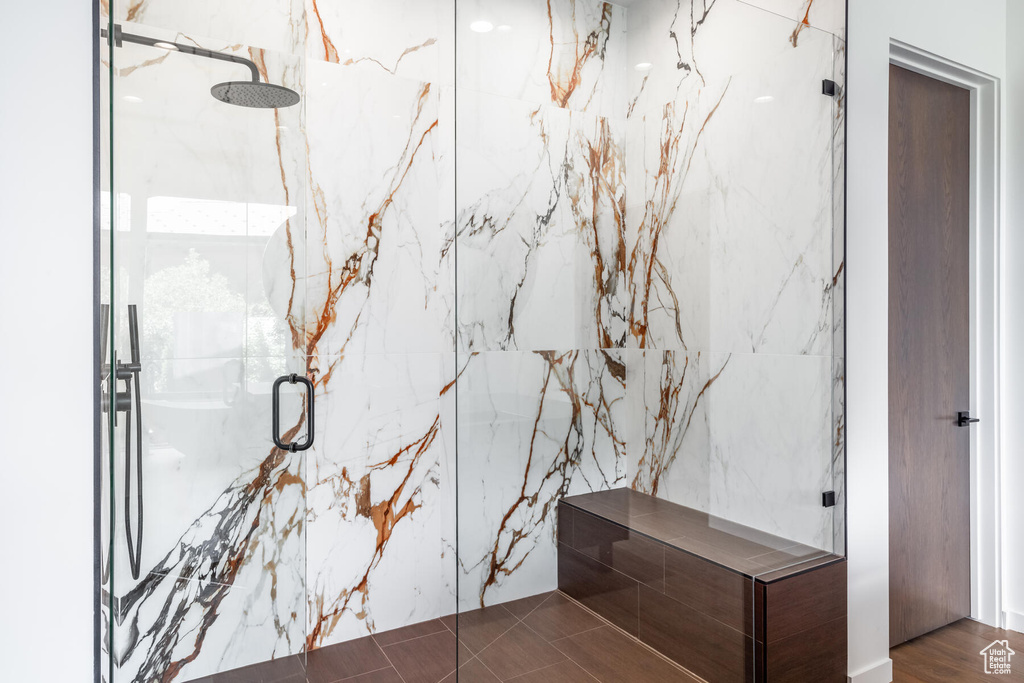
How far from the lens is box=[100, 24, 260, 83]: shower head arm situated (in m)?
1.00

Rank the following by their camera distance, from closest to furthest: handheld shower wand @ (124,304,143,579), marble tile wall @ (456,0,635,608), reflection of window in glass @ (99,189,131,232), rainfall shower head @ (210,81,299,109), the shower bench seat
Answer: reflection of window in glass @ (99,189,131,232) → handheld shower wand @ (124,304,143,579) → rainfall shower head @ (210,81,299,109) → marble tile wall @ (456,0,635,608) → the shower bench seat

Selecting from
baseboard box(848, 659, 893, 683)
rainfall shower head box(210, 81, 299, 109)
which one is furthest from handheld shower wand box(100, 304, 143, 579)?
baseboard box(848, 659, 893, 683)

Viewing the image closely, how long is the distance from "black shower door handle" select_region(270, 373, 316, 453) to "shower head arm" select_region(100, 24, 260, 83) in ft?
2.01

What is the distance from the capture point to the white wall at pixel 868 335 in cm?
198

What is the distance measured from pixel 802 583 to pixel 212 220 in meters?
1.87

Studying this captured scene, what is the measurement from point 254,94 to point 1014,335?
9.32 ft

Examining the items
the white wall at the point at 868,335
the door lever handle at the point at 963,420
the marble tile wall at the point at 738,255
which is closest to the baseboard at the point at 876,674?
the white wall at the point at 868,335

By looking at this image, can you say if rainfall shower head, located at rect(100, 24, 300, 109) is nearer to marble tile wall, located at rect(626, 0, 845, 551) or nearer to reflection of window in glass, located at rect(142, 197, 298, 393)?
reflection of window in glass, located at rect(142, 197, 298, 393)

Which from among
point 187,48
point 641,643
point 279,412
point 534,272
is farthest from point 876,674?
point 187,48

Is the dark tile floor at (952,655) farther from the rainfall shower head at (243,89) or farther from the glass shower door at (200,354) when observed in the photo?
the rainfall shower head at (243,89)

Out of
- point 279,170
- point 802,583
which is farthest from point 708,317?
point 279,170

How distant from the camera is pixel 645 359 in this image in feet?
5.21

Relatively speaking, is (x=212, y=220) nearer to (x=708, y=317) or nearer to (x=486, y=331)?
(x=486, y=331)
